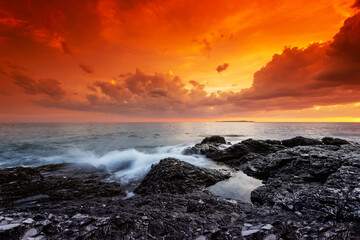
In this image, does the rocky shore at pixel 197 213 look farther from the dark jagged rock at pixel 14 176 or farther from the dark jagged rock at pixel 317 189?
the dark jagged rock at pixel 14 176

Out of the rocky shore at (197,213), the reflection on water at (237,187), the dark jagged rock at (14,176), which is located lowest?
the reflection on water at (237,187)

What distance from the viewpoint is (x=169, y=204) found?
6430mm

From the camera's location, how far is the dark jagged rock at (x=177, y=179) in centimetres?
999

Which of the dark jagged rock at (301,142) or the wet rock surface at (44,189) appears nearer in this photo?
the wet rock surface at (44,189)

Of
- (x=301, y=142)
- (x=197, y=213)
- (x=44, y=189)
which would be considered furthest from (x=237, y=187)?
(x=301, y=142)

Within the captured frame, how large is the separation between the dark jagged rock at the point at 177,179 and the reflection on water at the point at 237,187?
580mm

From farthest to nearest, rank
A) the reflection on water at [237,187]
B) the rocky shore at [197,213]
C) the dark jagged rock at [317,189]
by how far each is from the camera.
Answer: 1. the reflection on water at [237,187]
2. the dark jagged rock at [317,189]
3. the rocky shore at [197,213]

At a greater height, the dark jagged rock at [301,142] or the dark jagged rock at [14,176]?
the dark jagged rock at [301,142]

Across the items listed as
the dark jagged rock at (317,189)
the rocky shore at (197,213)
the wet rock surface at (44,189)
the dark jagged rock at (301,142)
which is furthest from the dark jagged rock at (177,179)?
the dark jagged rock at (301,142)

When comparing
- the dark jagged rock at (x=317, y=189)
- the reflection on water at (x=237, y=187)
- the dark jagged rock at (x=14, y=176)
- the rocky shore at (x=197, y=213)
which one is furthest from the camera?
the dark jagged rock at (x=14, y=176)

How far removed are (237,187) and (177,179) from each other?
13.0 feet

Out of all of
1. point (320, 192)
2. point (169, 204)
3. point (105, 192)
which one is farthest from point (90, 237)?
point (320, 192)

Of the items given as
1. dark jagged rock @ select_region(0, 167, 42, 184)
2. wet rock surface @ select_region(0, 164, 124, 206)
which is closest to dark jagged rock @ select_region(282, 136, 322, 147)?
wet rock surface @ select_region(0, 164, 124, 206)

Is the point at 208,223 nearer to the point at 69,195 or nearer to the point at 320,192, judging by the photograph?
the point at 320,192
